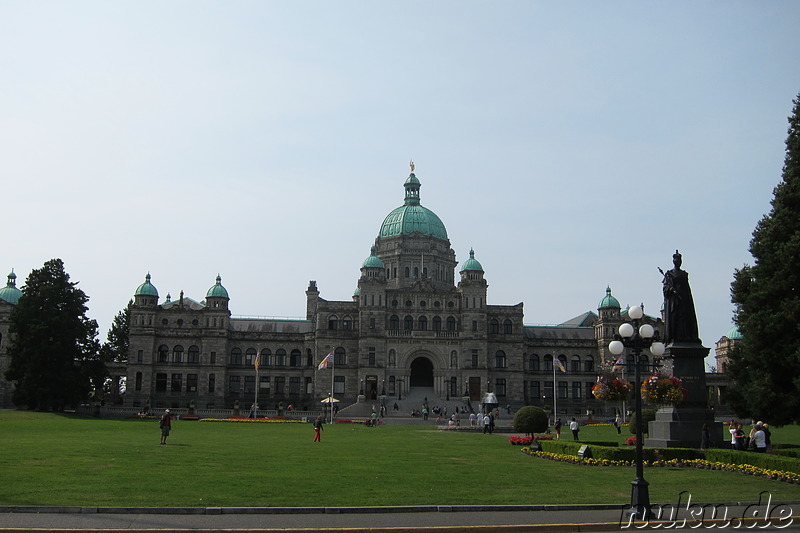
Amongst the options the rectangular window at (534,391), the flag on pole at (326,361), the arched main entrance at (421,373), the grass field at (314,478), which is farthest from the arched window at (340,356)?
the grass field at (314,478)

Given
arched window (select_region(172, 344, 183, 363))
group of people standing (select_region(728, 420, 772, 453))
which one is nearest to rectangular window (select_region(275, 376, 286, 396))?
arched window (select_region(172, 344, 183, 363))

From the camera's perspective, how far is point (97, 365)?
8106cm

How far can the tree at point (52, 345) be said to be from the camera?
76.8 m

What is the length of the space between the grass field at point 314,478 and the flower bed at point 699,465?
483 mm

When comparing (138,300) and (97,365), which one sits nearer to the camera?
(97,365)

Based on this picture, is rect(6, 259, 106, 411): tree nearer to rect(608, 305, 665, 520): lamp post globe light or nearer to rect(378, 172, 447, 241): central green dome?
rect(378, 172, 447, 241): central green dome

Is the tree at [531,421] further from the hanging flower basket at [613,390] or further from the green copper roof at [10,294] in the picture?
the green copper roof at [10,294]

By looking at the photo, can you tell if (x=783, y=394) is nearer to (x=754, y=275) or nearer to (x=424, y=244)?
(x=754, y=275)

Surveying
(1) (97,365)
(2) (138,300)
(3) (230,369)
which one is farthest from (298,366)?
(1) (97,365)

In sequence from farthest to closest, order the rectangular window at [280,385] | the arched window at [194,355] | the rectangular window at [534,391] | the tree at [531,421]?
the rectangular window at [534,391], the rectangular window at [280,385], the arched window at [194,355], the tree at [531,421]

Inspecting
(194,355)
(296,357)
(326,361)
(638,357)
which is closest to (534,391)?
(296,357)

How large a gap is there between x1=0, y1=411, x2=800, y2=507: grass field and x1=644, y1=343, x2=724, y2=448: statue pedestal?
3807 millimetres

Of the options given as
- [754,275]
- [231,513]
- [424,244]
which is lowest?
[231,513]

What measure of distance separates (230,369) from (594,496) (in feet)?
290
